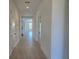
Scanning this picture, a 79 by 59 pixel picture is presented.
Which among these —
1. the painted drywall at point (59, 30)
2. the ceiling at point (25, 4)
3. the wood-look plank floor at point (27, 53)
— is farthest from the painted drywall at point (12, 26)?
the painted drywall at point (59, 30)

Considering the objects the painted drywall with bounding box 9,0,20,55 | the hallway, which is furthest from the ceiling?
the hallway

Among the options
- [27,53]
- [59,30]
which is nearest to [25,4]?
[27,53]

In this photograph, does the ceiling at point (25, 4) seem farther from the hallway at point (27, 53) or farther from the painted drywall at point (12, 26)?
the hallway at point (27, 53)

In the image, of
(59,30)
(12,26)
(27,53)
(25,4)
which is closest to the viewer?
(59,30)

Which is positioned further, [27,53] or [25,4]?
[25,4]

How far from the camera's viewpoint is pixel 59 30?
11.9ft

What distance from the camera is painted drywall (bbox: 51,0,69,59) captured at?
3.60 metres

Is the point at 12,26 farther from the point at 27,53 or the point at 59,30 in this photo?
the point at 59,30

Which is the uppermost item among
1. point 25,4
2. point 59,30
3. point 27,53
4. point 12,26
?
point 25,4

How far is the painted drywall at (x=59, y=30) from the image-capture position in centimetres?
360
